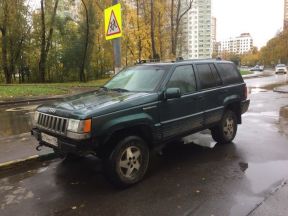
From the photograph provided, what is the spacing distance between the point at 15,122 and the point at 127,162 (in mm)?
6340

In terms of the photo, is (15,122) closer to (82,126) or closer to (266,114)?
(82,126)

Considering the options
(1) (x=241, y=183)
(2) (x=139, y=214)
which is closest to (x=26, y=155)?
(2) (x=139, y=214)

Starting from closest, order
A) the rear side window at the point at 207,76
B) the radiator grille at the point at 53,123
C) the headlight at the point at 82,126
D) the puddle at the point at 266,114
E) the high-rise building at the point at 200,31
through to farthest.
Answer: the headlight at the point at 82,126
the radiator grille at the point at 53,123
the rear side window at the point at 207,76
the puddle at the point at 266,114
the high-rise building at the point at 200,31

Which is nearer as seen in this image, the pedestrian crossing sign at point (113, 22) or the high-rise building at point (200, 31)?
the pedestrian crossing sign at point (113, 22)

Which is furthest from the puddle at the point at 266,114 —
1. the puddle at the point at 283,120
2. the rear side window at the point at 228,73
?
the rear side window at the point at 228,73

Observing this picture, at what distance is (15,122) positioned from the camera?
30.3 ft

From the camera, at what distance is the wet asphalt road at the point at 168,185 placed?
12.1 ft

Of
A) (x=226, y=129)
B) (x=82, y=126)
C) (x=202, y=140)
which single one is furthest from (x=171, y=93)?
(x=202, y=140)

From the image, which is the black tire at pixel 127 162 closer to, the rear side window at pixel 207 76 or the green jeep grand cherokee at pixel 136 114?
the green jeep grand cherokee at pixel 136 114

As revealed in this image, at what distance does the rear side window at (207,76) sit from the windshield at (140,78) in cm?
89

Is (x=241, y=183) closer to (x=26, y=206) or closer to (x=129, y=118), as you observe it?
(x=129, y=118)

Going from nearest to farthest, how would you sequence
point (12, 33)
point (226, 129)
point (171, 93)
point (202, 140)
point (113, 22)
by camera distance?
point (171, 93) < point (226, 129) < point (202, 140) < point (113, 22) < point (12, 33)

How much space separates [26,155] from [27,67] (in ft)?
88.5

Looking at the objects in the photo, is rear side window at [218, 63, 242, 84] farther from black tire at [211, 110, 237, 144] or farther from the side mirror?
the side mirror
